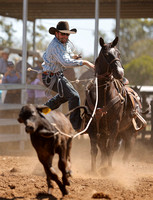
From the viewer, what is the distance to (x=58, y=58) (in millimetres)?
7320

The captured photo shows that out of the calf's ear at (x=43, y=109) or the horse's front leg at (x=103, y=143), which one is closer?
the calf's ear at (x=43, y=109)

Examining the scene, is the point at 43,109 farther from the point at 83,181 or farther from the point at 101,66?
the point at 101,66

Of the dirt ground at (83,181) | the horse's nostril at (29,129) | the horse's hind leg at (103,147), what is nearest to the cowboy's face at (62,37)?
the horse's hind leg at (103,147)

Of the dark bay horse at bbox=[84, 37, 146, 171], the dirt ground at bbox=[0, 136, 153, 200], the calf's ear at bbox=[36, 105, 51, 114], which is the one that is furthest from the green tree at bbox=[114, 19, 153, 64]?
the calf's ear at bbox=[36, 105, 51, 114]

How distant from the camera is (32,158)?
35.3 feet

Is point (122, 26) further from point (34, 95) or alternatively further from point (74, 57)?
point (74, 57)

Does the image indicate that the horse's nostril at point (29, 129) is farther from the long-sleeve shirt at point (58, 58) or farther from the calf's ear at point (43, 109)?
the long-sleeve shirt at point (58, 58)

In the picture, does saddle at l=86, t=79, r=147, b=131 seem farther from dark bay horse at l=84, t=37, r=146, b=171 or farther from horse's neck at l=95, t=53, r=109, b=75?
horse's neck at l=95, t=53, r=109, b=75

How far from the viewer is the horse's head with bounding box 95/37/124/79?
7.61 meters

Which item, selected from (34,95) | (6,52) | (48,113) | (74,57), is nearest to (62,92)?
(74,57)

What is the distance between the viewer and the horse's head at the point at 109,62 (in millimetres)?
7605

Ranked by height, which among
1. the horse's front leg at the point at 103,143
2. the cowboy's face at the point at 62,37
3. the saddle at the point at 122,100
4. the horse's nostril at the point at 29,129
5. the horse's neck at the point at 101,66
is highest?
the cowboy's face at the point at 62,37

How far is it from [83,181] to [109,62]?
2.04 metres

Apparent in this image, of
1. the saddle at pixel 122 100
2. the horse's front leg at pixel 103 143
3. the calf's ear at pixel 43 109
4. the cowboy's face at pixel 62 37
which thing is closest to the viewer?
the calf's ear at pixel 43 109
